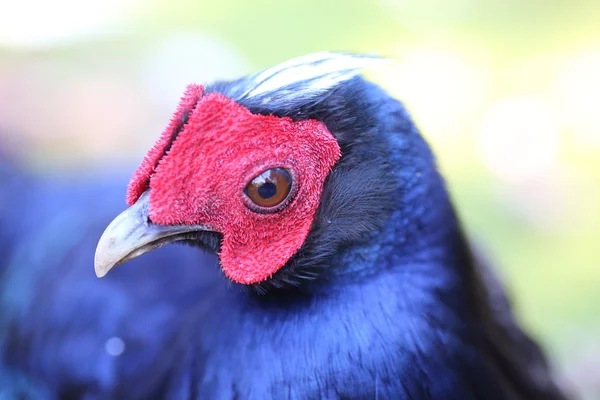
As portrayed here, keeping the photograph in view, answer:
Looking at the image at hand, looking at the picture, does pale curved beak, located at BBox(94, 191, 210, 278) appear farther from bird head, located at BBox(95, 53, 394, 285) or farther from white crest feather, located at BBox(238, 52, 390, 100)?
white crest feather, located at BBox(238, 52, 390, 100)

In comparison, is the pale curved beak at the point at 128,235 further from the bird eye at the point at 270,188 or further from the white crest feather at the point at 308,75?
the white crest feather at the point at 308,75

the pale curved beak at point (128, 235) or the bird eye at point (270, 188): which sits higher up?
the bird eye at point (270, 188)

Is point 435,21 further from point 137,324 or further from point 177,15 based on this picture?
point 137,324

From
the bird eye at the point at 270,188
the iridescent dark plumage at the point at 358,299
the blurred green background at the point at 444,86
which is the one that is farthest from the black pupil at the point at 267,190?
the blurred green background at the point at 444,86

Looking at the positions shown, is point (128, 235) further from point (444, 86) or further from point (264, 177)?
point (444, 86)

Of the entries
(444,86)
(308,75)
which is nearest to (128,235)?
(308,75)
